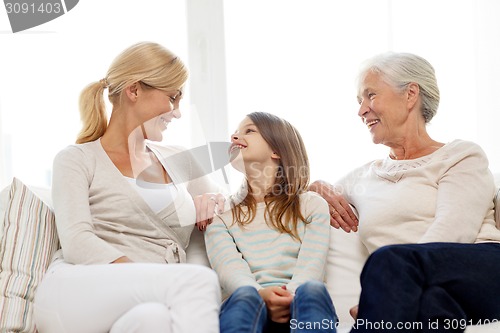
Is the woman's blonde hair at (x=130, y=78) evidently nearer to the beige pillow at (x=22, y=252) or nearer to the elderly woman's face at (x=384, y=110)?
the beige pillow at (x=22, y=252)

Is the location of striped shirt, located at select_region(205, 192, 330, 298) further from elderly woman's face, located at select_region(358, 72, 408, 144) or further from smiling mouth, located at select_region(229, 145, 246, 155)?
elderly woman's face, located at select_region(358, 72, 408, 144)

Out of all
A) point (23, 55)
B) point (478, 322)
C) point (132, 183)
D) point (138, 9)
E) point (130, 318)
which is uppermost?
point (138, 9)

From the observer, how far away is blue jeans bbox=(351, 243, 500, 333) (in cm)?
149

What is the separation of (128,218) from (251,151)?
0.45 metres

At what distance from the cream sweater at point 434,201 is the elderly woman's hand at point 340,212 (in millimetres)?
52

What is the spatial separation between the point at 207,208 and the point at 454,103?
1.38m

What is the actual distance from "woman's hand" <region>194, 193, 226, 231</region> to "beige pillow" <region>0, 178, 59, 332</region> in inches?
17.3

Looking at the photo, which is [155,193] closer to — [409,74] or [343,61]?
[409,74]

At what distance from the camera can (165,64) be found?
2.04 meters

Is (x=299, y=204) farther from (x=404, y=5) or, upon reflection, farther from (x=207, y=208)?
(x=404, y=5)

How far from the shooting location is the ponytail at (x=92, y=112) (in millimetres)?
2064

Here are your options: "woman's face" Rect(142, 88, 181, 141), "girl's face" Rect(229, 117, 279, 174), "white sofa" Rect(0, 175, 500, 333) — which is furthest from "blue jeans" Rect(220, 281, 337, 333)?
"woman's face" Rect(142, 88, 181, 141)

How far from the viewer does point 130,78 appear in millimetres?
2021

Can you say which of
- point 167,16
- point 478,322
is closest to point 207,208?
point 478,322
